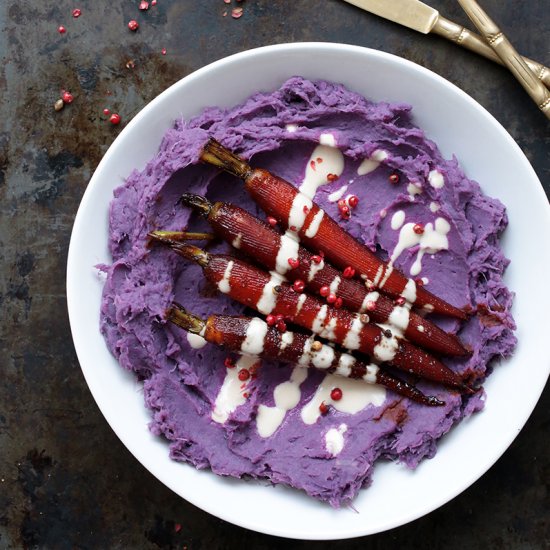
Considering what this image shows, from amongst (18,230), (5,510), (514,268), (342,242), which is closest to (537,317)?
(514,268)

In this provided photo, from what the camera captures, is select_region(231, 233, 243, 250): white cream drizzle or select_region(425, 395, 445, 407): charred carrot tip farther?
select_region(425, 395, 445, 407): charred carrot tip

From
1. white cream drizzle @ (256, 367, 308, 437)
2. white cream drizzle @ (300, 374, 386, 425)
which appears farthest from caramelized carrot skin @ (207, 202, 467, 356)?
white cream drizzle @ (256, 367, 308, 437)

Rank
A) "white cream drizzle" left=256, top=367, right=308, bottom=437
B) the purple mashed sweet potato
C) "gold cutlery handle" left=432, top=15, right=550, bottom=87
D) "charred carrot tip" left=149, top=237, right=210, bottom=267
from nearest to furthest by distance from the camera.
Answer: "charred carrot tip" left=149, top=237, right=210, bottom=267, the purple mashed sweet potato, "white cream drizzle" left=256, top=367, right=308, bottom=437, "gold cutlery handle" left=432, top=15, right=550, bottom=87

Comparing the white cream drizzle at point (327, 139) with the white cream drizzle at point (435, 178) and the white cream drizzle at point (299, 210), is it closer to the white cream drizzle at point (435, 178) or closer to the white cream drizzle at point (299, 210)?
the white cream drizzle at point (299, 210)

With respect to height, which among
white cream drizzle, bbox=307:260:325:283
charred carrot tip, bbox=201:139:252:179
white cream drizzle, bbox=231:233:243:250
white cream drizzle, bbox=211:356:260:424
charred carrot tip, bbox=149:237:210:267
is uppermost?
charred carrot tip, bbox=201:139:252:179

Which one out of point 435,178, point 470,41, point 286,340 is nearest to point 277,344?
point 286,340

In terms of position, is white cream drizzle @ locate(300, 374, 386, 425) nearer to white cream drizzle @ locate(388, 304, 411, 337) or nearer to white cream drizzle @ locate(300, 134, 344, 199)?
white cream drizzle @ locate(388, 304, 411, 337)

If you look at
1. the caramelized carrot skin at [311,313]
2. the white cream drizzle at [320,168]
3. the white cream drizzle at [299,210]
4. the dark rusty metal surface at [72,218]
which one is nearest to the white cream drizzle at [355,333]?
the caramelized carrot skin at [311,313]
